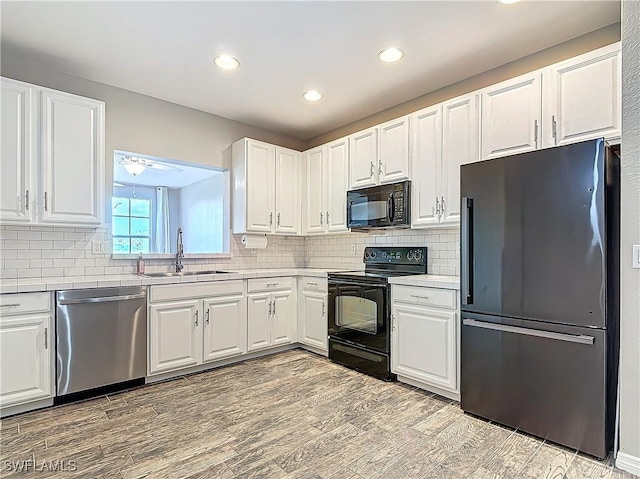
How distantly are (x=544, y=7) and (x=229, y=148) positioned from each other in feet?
10.2

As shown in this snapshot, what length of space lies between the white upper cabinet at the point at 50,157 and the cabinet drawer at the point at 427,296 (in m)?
2.55

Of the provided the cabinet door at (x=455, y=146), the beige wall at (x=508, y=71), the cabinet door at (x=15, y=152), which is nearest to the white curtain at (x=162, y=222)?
the cabinet door at (x=15, y=152)

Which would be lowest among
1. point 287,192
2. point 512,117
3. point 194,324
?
point 194,324

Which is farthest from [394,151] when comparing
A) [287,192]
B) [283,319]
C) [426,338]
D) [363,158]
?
[283,319]

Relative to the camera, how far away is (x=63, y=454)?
2.02m

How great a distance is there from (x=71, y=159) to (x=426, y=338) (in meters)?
3.10

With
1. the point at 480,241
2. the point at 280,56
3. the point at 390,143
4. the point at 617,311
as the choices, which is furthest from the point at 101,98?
the point at 617,311

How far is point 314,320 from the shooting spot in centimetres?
393

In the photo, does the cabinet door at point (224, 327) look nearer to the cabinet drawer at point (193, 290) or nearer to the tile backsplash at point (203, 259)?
the cabinet drawer at point (193, 290)

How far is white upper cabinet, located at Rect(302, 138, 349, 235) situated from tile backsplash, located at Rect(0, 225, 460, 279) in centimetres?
34

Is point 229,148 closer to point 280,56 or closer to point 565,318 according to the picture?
point 280,56

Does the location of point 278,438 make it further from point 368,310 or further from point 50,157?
point 50,157

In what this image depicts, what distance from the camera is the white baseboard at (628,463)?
1.85m

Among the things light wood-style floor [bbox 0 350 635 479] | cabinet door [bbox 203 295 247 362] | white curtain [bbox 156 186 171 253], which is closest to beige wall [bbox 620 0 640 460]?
light wood-style floor [bbox 0 350 635 479]
